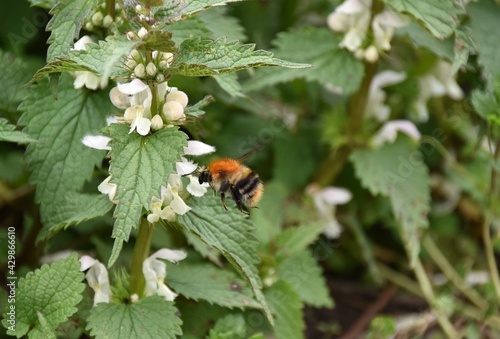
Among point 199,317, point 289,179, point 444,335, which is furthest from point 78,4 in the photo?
point 444,335

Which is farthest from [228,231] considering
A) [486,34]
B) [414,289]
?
[414,289]

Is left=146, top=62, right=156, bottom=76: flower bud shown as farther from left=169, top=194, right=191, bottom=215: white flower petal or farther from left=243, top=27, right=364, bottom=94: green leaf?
left=243, top=27, right=364, bottom=94: green leaf

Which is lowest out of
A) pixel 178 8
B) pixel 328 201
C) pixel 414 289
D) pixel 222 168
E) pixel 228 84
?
pixel 414 289

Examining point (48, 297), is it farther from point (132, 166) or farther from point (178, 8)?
point (178, 8)

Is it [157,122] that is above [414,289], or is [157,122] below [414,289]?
above

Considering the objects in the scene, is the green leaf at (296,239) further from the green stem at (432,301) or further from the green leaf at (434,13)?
the green leaf at (434,13)

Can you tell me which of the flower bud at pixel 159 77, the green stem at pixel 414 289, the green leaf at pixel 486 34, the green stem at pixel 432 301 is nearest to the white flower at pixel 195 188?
the flower bud at pixel 159 77

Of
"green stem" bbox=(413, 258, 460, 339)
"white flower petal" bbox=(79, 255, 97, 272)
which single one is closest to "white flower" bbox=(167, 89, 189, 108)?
"white flower petal" bbox=(79, 255, 97, 272)
